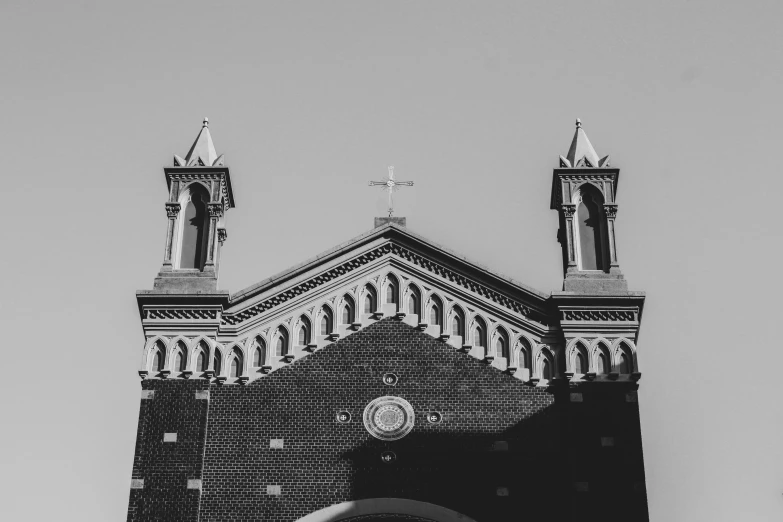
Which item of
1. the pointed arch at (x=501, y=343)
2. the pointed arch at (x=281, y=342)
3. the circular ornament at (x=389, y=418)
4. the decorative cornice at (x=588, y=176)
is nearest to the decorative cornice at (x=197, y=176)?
the pointed arch at (x=281, y=342)

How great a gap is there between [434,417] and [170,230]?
691cm

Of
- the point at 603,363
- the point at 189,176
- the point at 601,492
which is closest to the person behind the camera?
the point at 601,492

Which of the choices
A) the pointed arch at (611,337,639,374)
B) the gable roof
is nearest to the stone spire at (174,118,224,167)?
the gable roof

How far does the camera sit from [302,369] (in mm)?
25297

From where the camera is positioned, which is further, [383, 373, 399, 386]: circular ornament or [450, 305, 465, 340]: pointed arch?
[450, 305, 465, 340]: pointed arch

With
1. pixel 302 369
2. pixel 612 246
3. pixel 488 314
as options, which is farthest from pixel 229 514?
pixel 612 246

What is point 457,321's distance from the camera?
26031 millimetres

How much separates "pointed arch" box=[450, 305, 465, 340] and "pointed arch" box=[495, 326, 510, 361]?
714mm

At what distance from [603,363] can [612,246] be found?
2734 millimetres

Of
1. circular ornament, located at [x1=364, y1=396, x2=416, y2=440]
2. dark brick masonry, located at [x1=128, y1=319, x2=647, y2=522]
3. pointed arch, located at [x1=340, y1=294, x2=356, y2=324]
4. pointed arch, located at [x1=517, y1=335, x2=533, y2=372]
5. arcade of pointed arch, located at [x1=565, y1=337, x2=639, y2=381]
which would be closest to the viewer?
dark brick masonry, located at [x1=128, y1=319, x2=647, y2=522]

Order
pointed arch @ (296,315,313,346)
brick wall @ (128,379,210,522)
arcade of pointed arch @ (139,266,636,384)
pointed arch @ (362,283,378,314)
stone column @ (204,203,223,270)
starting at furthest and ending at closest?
stone column @ (204,203,223,270) < pointed arch @ (362,283,378,314) < pointed arch @ (296,315,313,346) < arcade of pointed arch @ (139,266,636,384) < brick wall @ (128,379,210,522)

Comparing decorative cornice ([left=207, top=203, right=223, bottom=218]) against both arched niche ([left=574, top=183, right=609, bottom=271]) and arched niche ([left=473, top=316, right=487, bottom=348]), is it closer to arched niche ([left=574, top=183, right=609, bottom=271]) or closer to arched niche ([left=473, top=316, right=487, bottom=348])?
arched niche ([left=473, top=316, right=487, bottom=348])

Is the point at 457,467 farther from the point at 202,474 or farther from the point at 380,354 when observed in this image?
the point at 202,474

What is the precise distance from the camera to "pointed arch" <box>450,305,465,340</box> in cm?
2585
